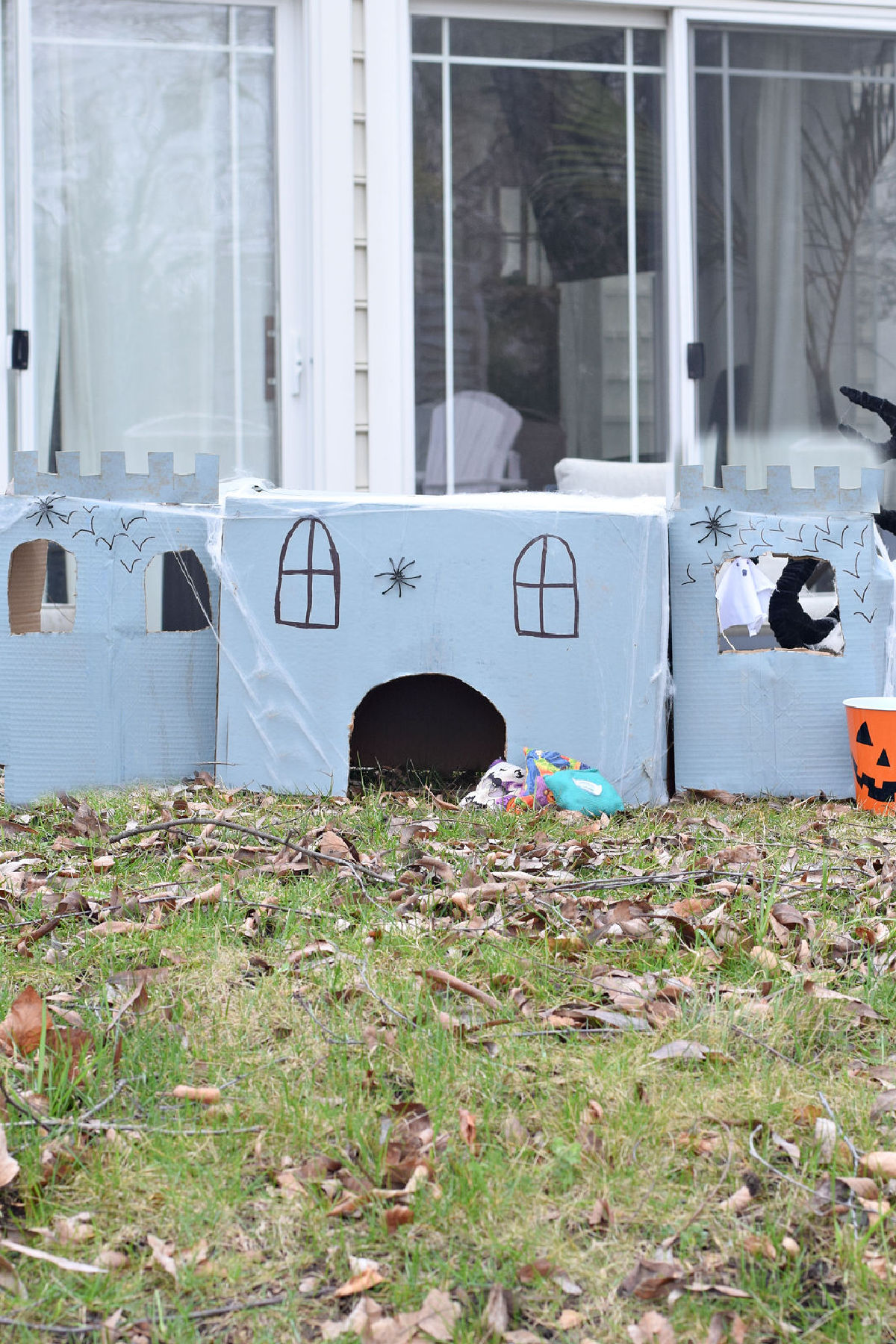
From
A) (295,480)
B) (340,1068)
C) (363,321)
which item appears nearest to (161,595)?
(295,480)

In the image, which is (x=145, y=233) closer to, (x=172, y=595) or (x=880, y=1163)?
(x=172, y=595)

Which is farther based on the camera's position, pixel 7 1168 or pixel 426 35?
pixel 426 35

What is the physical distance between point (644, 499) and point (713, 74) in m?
2.88

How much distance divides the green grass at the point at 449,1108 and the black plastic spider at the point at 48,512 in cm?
142

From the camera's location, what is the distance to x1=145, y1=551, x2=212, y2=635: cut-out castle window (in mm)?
4691

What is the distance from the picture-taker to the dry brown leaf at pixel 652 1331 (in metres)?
1.35

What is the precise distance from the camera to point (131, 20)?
17.5ft

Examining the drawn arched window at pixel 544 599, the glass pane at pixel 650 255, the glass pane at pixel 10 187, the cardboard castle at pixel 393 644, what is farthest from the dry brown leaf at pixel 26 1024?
the glass pane at pixel 650 255

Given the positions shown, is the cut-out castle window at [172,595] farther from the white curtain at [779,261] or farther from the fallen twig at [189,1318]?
the fallen twig at [189,1318]

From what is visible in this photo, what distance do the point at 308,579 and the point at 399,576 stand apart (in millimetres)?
263

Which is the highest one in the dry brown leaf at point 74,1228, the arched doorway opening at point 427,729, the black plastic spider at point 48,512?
the black plastic spider at point 48,512

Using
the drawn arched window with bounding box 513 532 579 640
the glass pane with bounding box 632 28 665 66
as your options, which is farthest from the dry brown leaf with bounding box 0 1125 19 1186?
the glass pane with bounding box 632 28 665 66

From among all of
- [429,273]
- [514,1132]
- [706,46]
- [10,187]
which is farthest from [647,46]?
[514,1132]

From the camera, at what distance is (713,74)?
570cm
